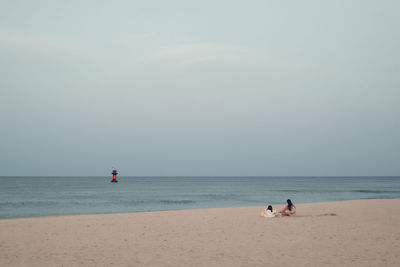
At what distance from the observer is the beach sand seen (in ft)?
36.4

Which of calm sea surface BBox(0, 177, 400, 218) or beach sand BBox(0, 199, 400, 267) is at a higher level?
beach sand BBox(0, 199, 400, 267)

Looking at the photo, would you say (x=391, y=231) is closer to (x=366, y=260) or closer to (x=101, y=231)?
(x=366, y=260)

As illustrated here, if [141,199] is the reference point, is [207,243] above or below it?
above

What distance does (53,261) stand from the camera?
11133 millimetres

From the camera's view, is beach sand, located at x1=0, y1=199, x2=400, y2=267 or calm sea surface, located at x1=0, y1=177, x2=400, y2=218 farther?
calm sea surface, located at x1=0, y1=177, x2=400, y2=218

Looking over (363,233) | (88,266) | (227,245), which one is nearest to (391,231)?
(363,233)

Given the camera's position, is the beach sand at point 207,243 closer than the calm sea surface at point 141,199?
Yes

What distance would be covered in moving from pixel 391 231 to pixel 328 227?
2.71 m

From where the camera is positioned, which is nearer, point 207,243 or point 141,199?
point 207,243

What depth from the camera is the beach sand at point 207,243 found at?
36.4ft

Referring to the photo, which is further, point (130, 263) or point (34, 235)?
point (34, 235)

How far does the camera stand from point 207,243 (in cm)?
1398

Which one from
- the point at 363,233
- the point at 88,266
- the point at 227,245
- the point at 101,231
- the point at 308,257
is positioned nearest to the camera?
the point at 88,266

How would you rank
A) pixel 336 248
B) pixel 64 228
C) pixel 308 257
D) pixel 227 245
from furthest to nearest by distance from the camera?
pixel 64 228 → pixel 227 245 → pixel 336 248 → pixel 308 257
